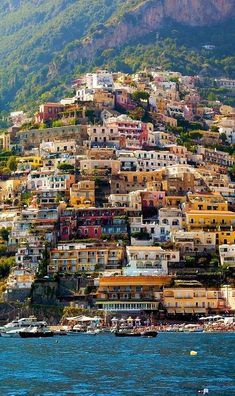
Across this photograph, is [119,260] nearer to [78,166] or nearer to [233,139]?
[78,166]

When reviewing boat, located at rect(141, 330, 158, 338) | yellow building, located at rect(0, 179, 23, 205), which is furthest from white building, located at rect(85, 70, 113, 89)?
boat, located at rect(141, 330, 158, 338)

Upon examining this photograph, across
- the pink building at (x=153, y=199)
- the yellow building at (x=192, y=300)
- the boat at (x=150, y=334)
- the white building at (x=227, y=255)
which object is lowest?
the yellow building at (x=192, y=300)

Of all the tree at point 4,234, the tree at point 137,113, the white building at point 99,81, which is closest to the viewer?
the tree at point 4,234

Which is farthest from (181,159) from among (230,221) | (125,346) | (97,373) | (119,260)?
(97,373)

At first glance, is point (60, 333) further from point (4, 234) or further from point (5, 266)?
point (4, 234)

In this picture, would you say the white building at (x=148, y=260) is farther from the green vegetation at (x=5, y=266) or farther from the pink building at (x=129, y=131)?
the pink building at (x=129, y=131)

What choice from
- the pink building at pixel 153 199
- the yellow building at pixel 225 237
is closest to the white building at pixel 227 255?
the yellow building at pixel 225 237
